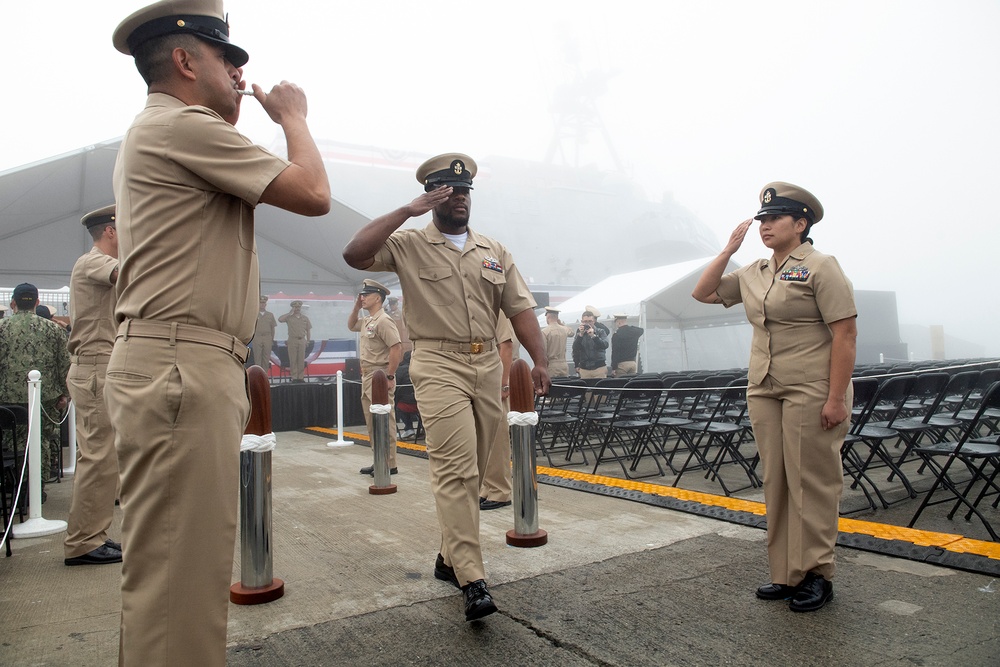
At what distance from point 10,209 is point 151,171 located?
482 inches

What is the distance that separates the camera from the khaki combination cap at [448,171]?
328 centimetres

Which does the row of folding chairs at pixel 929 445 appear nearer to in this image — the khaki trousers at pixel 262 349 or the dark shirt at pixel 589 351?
the dark shirt at pixel 589 351

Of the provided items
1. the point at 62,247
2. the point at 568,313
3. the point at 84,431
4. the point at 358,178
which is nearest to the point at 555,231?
the point at 358,178

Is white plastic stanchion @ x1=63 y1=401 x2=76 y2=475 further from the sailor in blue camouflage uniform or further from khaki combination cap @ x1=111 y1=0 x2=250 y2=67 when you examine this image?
khaki combination cap @ x1=111 y1=0 x2=250 y2=67

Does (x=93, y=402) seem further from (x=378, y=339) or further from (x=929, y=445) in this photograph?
(x=929, y=445)

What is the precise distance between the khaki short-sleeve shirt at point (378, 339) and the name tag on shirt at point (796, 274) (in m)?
4.15

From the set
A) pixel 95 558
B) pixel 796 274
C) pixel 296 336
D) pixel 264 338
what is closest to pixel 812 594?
pixel 796 274

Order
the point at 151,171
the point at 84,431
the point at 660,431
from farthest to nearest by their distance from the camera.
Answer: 1. the point at 660,431
2. the point at 84,431
3. the point at 151,171

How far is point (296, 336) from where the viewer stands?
46.1 ft

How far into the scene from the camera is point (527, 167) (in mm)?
38812

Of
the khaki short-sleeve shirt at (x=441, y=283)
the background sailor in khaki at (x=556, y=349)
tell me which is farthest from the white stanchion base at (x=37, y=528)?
the background sailor in khaki at (x=556, y=349)

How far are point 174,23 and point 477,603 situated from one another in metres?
2.15

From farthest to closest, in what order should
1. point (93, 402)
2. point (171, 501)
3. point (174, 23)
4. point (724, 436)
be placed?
point (724, 436) < point (93, 402) < point (174, 23) < point (171, 501)

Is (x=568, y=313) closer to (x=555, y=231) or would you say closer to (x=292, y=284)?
(x=292, y=284)
